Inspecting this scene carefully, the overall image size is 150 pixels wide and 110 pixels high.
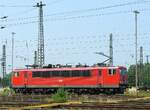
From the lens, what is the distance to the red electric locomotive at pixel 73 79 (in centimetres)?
5266

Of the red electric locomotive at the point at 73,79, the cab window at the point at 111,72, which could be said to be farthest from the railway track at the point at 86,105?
the red electric locomotive at the point at 73,79

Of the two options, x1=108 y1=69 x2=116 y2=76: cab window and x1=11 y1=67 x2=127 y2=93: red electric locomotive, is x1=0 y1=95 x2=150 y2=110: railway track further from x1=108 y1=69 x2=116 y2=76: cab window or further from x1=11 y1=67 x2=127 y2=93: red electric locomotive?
x1=11 y1=67 x2=127 y2=93: red electric locomotive

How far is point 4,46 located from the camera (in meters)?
83.7

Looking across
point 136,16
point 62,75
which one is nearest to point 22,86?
point 62,75

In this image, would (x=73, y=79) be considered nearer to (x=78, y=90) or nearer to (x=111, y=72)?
(x=78, y=90)

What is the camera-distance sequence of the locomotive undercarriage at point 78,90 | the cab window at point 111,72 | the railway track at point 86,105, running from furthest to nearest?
the locomotive undercarriage at point 78,90, the cab window at point 111,72, the railway track at point 86,105

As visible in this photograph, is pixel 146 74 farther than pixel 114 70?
Yes

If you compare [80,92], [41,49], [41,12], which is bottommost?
[80,92]

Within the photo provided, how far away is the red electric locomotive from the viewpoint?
52656 mm

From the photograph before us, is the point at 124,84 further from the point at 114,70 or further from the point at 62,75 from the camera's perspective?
the point at 62,75

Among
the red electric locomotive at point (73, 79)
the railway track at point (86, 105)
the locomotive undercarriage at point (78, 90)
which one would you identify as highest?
the red electric locomotive at point (73, 79)

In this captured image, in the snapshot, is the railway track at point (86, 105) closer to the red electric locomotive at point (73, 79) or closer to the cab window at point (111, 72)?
the cab window at point (111, 72)

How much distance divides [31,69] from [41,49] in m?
9.13

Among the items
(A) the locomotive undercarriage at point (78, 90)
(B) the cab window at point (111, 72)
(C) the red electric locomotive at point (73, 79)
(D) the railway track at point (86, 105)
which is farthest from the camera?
(A) the locomotive undercarriage at point (78, 90)
